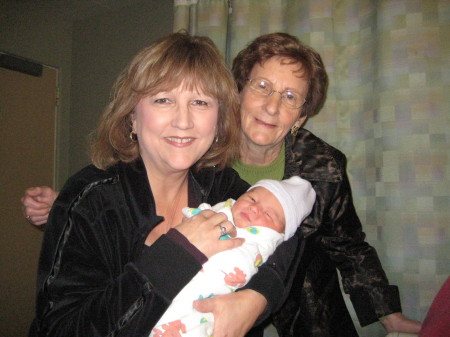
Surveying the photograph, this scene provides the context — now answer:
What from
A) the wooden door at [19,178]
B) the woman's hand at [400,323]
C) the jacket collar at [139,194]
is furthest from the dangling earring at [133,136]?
the wooden door at [19,178]

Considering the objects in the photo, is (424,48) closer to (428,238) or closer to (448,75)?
(448,75)

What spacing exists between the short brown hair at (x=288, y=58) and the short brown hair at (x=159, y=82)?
419 mm

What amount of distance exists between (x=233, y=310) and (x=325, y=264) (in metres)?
0.98

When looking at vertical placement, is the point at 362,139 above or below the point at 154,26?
below

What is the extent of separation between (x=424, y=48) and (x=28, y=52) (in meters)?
4.09

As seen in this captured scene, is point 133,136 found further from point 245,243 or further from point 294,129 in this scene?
point 294,129

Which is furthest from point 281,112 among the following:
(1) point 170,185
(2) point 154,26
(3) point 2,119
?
(3) point 2,119

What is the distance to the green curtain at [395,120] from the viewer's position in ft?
6.12

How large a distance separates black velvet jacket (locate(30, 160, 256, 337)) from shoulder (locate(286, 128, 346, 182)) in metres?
0.68

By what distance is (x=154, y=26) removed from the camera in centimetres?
338

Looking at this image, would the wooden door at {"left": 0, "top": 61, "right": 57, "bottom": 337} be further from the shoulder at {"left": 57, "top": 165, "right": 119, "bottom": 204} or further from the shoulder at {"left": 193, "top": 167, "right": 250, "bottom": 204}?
the shoulder at {"left": 193, "top": 167, "right": 250, "bottom": 204}

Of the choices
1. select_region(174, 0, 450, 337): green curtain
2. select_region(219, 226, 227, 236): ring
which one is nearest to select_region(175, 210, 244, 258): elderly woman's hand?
select_region(219, 226, 227, 236): ring

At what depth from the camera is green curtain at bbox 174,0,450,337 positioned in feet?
6.12

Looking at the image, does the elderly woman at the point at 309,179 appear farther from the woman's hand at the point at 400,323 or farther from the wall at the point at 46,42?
the wall at the point at 46,42
